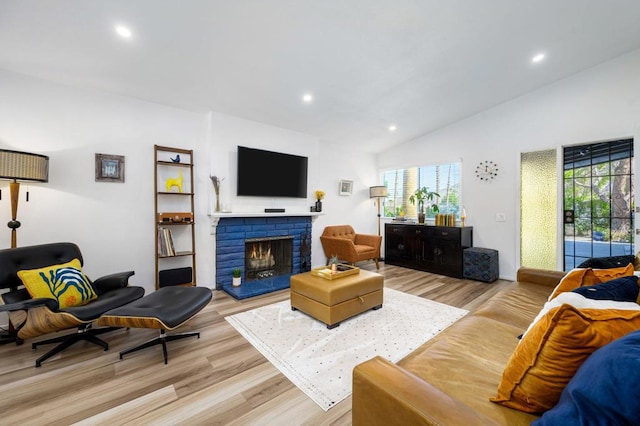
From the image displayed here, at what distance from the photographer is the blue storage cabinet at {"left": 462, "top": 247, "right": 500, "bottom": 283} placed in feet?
13.7

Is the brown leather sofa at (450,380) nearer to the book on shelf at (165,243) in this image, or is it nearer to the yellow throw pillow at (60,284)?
the yellow throw pillow at (60,284)

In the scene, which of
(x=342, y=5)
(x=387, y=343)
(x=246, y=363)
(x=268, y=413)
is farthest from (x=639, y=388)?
(x=342, y=5)

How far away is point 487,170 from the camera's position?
455 centimetres

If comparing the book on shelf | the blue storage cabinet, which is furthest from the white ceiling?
the blue storage cabinet

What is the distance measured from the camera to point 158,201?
3502mm

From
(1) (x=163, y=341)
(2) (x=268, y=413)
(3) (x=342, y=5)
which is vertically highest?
(3) (x=342, y=5)

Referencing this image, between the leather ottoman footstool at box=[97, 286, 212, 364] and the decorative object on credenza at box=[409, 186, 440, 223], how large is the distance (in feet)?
13.6

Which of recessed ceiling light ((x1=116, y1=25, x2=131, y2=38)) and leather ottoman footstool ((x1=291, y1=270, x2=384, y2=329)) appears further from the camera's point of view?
leather ottoman footstool ((x1=291, y1=270, x2=384, y2=329))

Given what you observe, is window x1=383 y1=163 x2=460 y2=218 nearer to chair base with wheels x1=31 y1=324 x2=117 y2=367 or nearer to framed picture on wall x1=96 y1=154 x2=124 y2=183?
framed picture on wall x1=96 y1=154 x2=124 y2=183

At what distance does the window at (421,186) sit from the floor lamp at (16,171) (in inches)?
223

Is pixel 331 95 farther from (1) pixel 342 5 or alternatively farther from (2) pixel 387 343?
(2) pixel 387 343

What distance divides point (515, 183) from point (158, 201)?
17.6ft

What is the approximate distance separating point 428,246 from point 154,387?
446 cm

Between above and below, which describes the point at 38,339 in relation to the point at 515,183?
below
